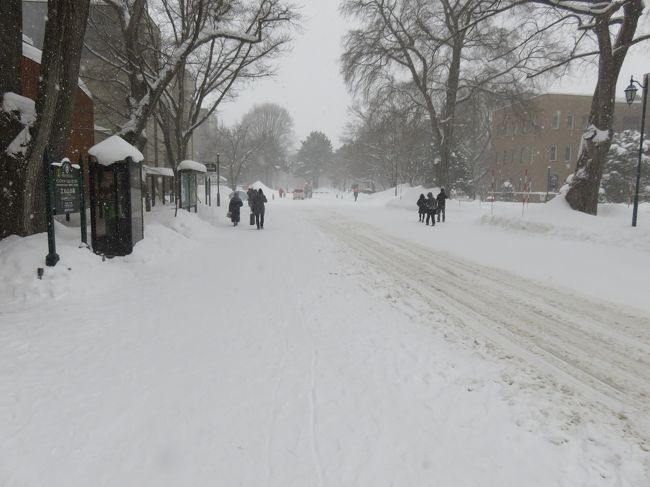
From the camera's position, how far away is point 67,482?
2729 millimetres

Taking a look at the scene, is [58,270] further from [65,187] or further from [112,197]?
[112,197]

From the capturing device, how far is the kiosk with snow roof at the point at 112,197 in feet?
30.8

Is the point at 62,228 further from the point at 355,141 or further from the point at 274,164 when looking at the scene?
the point at 274,164

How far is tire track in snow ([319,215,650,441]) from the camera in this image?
4.10 metres

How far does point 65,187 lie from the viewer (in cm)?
780

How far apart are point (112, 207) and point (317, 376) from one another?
23.6 feet

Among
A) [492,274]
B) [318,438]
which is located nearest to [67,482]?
[318,438]

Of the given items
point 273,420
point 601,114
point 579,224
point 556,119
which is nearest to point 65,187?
point 273,420

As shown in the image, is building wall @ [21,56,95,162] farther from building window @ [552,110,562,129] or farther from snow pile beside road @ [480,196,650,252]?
building window @ [552,110,562,129]

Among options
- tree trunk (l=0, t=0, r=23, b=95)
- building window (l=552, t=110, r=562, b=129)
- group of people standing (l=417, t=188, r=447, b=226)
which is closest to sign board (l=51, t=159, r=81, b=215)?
tree trunk (l=0, t=0, r=23, b=95)

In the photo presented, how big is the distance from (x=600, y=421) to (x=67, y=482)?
3.76m

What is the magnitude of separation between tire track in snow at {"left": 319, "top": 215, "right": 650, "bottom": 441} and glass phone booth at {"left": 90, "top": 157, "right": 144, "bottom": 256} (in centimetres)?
553

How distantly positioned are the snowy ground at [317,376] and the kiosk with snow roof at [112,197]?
27.2 inches

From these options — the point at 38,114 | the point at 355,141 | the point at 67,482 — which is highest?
the point at 355,141
